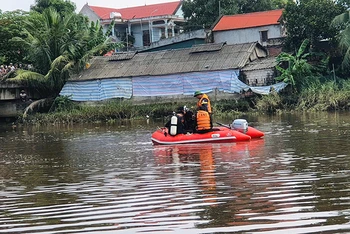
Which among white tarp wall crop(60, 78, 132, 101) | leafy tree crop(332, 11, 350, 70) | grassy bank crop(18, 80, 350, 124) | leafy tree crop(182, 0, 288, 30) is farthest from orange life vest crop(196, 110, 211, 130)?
leafy tree crop(182, 0, 288, 30)

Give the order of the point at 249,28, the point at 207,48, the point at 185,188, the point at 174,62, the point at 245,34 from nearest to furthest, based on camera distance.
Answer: the point at 185,188 < the point at 207,48 < the point at 174,62 < the point at 249,28 < the point at 245,34

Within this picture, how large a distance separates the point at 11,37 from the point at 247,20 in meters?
16.3

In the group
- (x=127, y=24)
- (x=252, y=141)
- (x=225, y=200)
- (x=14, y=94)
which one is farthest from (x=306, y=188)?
(x=127, y=24)

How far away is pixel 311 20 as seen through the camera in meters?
33.3

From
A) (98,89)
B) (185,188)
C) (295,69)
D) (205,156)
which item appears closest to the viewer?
(185,188)

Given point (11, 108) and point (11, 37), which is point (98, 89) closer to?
point (11, 108)

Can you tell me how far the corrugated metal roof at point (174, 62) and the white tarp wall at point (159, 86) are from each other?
305mm

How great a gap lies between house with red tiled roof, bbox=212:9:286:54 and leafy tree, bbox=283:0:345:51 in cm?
559

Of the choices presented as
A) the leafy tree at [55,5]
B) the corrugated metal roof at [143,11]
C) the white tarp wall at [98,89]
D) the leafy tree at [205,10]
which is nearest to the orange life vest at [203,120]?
the white tarp wall at [98,89]

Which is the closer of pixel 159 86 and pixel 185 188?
pixel 185 188

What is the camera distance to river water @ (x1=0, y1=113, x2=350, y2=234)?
637 cm

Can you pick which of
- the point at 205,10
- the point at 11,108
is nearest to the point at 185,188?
the point at 11,108

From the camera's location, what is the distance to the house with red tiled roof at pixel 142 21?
5416cm

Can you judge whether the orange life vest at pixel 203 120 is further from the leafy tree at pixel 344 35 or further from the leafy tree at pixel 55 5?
the leafy tree at pixel 55 5
